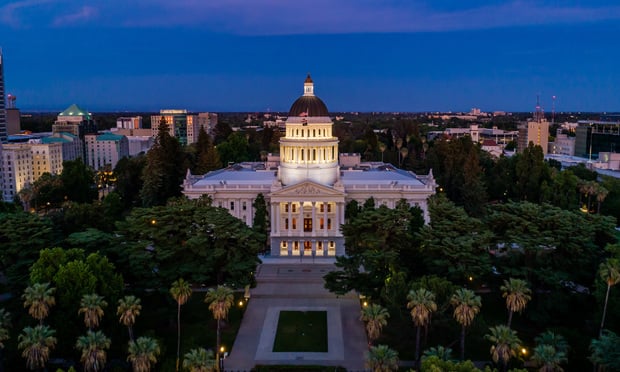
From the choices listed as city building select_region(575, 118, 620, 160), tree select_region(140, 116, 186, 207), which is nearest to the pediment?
tree select_region(140, 116, 186, 207)

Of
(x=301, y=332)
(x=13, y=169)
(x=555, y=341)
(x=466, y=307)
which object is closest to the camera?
(x=466, y=307)

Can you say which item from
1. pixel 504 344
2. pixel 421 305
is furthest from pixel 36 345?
pixel 504 344

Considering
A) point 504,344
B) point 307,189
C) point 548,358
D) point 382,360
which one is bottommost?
point 382,360

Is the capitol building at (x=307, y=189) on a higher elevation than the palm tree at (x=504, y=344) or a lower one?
higher

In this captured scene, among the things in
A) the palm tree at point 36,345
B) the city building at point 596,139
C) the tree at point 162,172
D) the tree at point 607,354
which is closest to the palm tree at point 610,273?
the tree at point 607,354

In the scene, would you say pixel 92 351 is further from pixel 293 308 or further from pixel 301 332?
pixel 293 308

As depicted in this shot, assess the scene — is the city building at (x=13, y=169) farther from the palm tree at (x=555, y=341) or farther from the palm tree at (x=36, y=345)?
the palm tree at (x=555, y=341)

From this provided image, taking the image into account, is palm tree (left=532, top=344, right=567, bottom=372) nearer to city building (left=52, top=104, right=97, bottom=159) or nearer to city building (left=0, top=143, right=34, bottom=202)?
city building (left=0, top=143, right=34, bottom=202)
